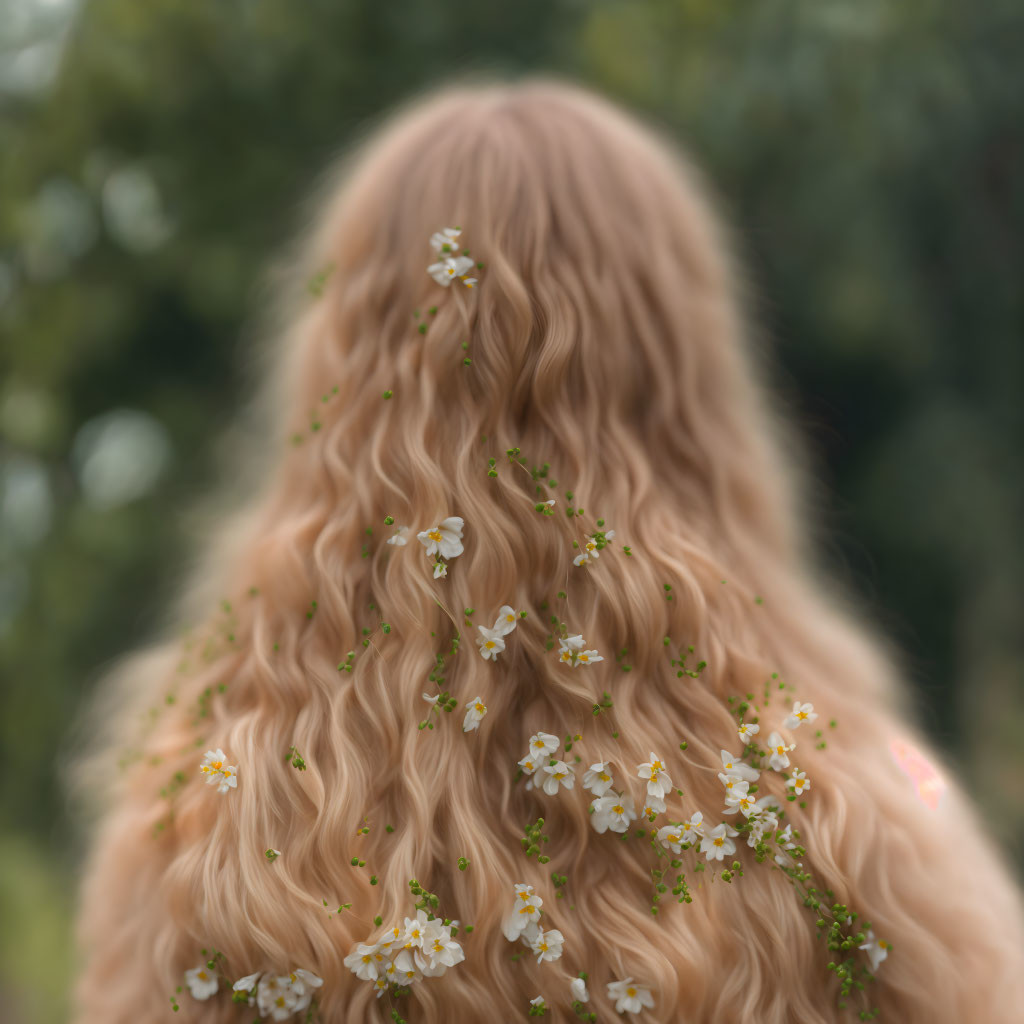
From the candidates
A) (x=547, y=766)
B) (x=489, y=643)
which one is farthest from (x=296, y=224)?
(x=547, y=766)

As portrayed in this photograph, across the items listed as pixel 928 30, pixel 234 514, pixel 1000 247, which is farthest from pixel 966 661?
pixel 234 514

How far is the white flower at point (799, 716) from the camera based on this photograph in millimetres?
1125

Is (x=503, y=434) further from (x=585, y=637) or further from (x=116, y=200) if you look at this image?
(x=116, y=200)

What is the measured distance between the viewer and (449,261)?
1220mm

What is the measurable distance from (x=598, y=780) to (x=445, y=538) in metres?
0.31

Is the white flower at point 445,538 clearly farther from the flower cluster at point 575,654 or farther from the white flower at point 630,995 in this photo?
the white flower at point 630,995

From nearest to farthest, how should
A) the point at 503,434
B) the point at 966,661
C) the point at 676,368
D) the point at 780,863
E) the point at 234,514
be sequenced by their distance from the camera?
the point at 780,863, the point at 503,434, the point at 676,368, the point at 234,514, the point at 966,661

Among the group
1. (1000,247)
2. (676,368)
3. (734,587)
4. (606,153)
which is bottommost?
(734,587)

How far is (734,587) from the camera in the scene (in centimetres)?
120

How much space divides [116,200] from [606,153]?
2.01 m

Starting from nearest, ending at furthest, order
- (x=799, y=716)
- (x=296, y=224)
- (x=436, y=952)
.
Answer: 1. (x=436, y=952)
2. (x=799, y=716)
3. (x=296, y=224)

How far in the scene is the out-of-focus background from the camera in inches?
102

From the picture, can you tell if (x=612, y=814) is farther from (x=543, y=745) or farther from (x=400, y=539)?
(x=400, y=539)

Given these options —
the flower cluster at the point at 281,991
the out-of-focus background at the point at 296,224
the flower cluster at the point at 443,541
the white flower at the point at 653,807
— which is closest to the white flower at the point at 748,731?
the white flower at the point at 653,807
